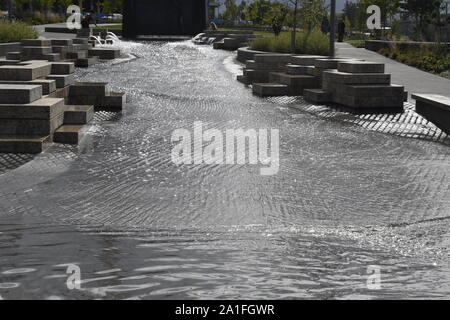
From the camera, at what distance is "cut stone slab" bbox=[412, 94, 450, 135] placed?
42.7 feet

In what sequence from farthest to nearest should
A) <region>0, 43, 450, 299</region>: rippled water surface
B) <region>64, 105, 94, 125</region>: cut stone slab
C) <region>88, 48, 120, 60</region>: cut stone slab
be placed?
<region>88, 48, 120, 60</region>: cut stone slab
<region>64, 105, 94, 125</region>: cut stone slab
<region>0, 43, 450, 299</region>: rippled water surface

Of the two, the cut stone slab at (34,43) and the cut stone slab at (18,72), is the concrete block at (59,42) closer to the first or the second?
the cut stone slab at (34,43)

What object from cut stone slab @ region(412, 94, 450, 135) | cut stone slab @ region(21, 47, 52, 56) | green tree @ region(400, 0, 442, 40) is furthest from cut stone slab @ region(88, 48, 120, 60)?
green tree @ region(400, 0, 442, 40)

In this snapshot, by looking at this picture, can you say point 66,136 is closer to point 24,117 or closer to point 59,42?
point 24,117

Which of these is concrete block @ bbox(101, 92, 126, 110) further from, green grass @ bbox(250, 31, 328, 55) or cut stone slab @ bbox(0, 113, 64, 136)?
green grass @ bbox(250, 31, 328, 55)

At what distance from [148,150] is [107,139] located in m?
1.14

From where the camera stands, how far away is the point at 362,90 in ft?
49.9

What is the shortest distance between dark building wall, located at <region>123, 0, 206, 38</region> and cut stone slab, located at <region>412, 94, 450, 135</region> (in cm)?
3789

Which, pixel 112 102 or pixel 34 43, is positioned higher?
pixel 34 43

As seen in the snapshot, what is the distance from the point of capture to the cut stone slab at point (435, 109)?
513 inches

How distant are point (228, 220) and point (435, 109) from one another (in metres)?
7.85

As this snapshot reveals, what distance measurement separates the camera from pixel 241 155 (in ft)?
33.4

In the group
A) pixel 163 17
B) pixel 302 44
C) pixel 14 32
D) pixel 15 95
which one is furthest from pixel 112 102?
pixel 163 17

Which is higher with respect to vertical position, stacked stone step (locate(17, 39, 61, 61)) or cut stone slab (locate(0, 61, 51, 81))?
stacked stone step (locate(17, 39, 61, 61))
